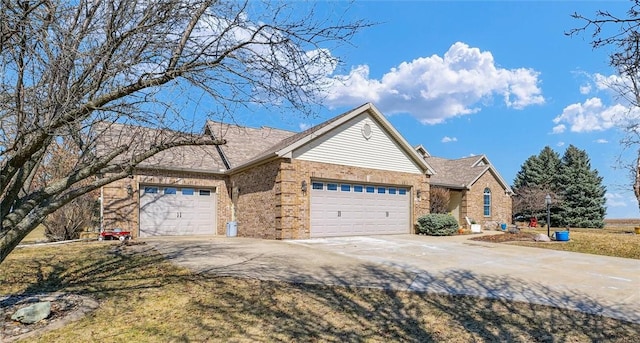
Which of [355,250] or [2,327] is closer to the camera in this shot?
[2,327]

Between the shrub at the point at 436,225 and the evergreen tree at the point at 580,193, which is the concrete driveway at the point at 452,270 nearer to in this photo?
the shrub at the point at 436,225

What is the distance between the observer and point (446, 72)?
18484 millimetres

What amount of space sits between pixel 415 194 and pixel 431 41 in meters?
8.98

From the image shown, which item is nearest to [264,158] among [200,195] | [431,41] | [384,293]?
[200,195]

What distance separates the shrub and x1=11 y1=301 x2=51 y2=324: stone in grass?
52.2 ft

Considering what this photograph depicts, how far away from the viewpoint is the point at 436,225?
708 inches

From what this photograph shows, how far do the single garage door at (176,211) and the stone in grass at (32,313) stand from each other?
1207 centimetres

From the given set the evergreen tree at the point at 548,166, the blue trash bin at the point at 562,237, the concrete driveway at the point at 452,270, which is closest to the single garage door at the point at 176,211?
Answer: the concrete driveway at the point at 452,270

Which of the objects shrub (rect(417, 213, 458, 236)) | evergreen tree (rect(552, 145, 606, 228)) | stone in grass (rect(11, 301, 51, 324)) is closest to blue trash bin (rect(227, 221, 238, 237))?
shrub (rect(417, 213, 458, 236))

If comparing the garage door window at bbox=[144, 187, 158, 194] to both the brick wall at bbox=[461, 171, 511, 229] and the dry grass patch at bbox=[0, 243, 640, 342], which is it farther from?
the brick wall at bbox=[461, 171, 511, 229]

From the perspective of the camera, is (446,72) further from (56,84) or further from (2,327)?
(2,327)

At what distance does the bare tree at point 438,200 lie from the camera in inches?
887

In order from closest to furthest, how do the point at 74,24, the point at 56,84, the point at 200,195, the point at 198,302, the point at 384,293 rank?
the point at 56,84, the point at 74,24, the point at 198,302, the point at 384,293, the point at 200,195

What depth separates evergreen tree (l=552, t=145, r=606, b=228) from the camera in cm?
3675
